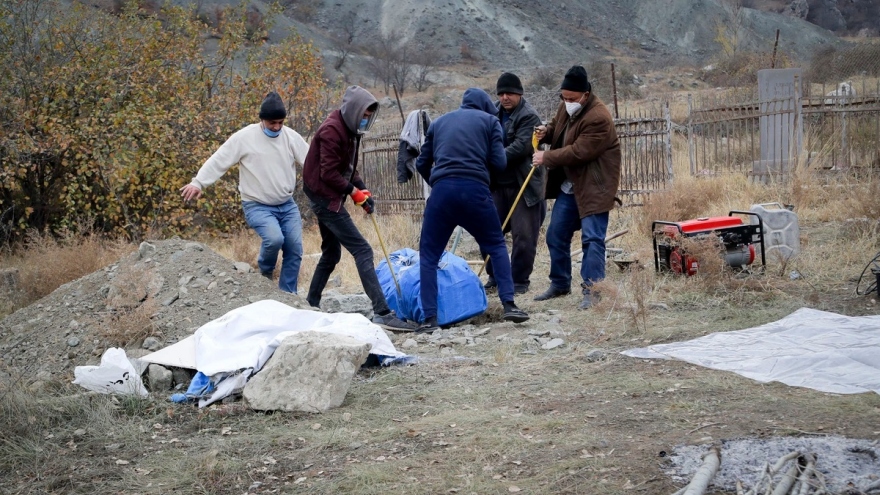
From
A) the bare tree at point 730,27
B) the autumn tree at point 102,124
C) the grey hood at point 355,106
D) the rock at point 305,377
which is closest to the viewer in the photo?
the rock at point 305,377

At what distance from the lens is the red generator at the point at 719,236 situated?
7547 mm

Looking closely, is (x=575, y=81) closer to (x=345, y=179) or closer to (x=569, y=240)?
(x=569, y=240)

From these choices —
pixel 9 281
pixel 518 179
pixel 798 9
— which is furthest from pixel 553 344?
pixel 798 9

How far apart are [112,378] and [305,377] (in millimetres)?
1229

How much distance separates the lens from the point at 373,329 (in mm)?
5680

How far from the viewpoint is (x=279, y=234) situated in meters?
7.28

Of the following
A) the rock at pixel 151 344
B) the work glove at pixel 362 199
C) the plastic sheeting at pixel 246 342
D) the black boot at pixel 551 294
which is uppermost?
the work glove at pixel 362 199

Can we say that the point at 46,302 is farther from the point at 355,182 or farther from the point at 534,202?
the point at 534,202

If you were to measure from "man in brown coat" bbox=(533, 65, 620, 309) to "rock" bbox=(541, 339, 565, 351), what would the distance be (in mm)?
1059

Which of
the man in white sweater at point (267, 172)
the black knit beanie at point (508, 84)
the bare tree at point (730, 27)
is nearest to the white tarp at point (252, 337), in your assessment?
the man in white sweater at point (267, 172)

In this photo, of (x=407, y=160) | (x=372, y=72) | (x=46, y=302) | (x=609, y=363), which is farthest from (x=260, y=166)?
(x=372, y=72)

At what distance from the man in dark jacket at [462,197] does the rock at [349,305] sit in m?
0.79

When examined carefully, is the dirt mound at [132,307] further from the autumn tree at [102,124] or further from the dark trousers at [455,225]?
the autumn tree at [102,124]

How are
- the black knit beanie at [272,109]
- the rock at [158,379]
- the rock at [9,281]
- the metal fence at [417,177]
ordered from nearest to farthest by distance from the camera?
the rock at [158,379]
the black knit beanie at [272,109]
the rock at [9,281]
the metal fence at [417,177]
